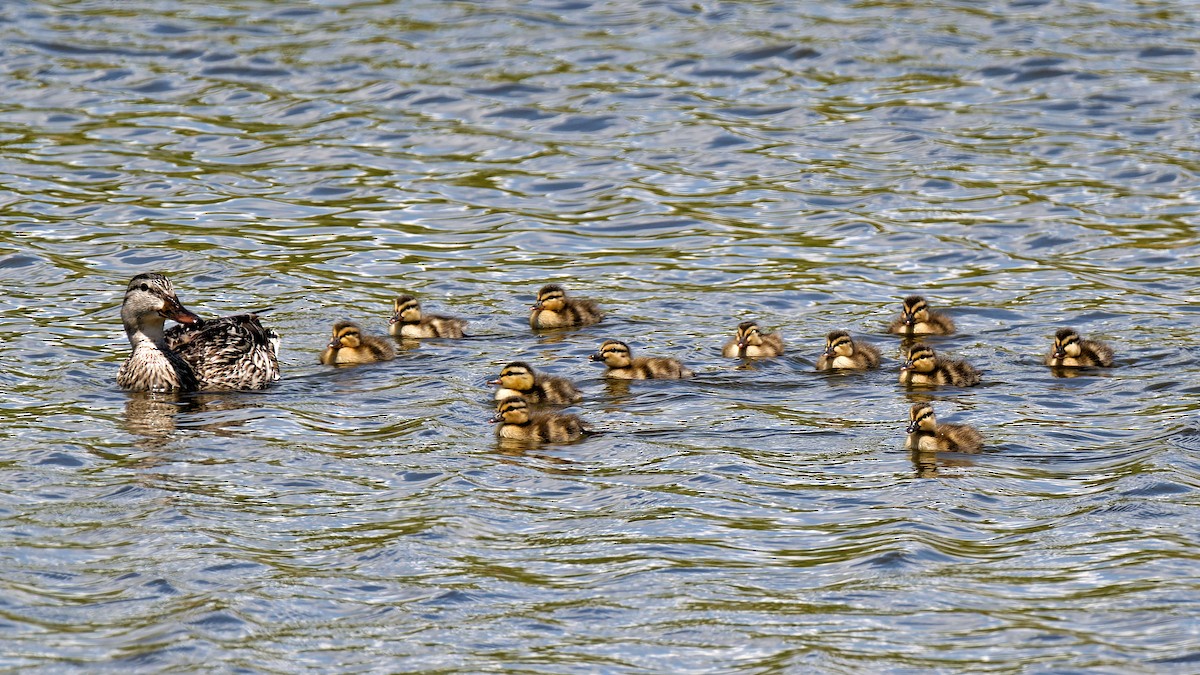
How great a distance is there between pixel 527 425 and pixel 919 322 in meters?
3.62

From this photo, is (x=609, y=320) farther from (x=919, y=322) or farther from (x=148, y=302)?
(x=148, y=302)

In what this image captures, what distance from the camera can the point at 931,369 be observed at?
11375 millimetres

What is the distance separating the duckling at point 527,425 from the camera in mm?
10102

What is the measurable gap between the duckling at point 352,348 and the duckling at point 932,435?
3695 millimetres

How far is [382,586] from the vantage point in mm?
8125

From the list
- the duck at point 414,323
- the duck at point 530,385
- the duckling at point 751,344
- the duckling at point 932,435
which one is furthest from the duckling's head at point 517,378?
the duckling at point 932,435

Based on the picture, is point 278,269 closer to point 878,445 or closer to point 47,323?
point 47,323

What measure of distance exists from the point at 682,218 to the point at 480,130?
2.84 meters

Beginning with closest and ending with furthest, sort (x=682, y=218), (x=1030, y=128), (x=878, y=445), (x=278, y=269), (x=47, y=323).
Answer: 1. (x=878, y=445)
2. (x=47, y=323)
3. (x=278, y=269)
4. (x=682, y=218)
5. (x=1030, y=128)

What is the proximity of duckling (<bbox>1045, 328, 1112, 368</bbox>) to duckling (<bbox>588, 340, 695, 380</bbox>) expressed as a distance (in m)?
2.31

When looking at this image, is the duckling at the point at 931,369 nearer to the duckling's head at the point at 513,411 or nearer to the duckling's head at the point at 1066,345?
the duckling's head at the point at 1066,345

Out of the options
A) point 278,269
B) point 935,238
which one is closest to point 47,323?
point 278,269

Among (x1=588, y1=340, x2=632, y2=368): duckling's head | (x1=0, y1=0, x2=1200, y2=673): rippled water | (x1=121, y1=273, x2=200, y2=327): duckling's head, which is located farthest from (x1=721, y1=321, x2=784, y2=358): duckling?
(x1=121, y1=273, x2=200, y2=327): duckling's head

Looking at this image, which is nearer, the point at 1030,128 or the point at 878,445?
the point at 878,445
